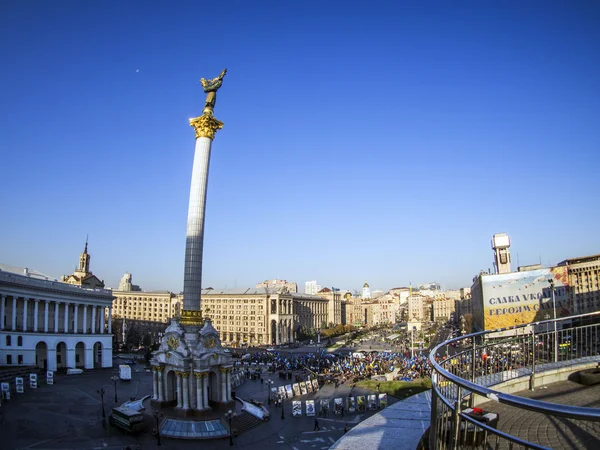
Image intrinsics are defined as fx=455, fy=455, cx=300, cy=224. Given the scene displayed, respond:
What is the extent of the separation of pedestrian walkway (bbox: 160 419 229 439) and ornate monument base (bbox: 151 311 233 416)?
239cm

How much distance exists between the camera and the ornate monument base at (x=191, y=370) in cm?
3100

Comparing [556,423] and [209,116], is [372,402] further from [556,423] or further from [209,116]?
[556,423]

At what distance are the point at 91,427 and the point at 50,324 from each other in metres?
30.1

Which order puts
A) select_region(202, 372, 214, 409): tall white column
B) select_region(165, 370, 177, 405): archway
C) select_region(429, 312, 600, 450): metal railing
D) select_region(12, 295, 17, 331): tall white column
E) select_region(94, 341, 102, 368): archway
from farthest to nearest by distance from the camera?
select_region(94, 341, 102, 368): archway < select_region(12, 295, 17, 331): tall white column < select_region(165, 370, 177, 405): archway < select_region(202, 372, 214, 409): tall white column < select_region(429, 312, 600, 450): metal railing

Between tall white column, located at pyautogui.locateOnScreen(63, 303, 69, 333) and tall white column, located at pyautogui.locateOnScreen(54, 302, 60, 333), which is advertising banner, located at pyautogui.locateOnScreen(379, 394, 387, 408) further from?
tall white column, located at pyautogui.locateOnScreen(63, 303, 69, 333)

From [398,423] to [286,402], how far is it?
32143 millimetres

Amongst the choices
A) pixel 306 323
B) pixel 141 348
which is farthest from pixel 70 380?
pixel 306 323

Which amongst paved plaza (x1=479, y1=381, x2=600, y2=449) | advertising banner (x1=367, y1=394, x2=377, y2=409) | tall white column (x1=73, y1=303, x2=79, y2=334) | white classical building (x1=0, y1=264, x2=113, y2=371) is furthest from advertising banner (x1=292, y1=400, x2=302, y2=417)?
tall white column (x1=73, y1=303, x2=79, y2=334)

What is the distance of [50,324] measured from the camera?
5341 cm

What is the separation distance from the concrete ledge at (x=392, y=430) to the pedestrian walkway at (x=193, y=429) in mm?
21420

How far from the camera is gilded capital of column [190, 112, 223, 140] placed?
124ft

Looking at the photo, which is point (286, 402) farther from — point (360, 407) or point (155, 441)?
point (155, 441)

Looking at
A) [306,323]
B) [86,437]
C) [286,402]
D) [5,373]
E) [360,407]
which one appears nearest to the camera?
[86,437]

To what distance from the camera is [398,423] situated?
8023mm
